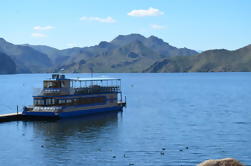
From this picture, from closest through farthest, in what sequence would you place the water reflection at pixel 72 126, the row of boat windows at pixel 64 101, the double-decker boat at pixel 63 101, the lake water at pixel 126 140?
the lake water at pixel 126 140 < the water reflection at pixel 72 126 < the double-decker boat at pixel 63 101 < the row of boat windows at pixel 64 101

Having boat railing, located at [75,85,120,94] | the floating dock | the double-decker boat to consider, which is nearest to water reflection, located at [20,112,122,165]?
the double-decker boat

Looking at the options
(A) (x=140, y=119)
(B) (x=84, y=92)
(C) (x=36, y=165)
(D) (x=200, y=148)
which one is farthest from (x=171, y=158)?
(B) (x=84, y=92)

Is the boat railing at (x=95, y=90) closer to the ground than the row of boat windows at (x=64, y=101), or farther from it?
farther from it

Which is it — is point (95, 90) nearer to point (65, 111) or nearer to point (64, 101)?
point (64, 101)

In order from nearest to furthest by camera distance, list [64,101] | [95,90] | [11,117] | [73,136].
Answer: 1. [73,136]
2. [11,117]
3. [64,101]
4. [95,90]

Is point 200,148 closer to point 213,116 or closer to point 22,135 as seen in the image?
point 22,135

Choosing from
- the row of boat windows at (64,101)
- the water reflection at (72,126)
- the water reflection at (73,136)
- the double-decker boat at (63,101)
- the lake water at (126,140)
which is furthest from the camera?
the row of boat windows at (64,101)

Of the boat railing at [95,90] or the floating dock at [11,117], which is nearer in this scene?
the floating dock at [11,117]

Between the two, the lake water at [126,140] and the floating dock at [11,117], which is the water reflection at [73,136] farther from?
the floating dock at [11,117]

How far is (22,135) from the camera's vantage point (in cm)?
7300

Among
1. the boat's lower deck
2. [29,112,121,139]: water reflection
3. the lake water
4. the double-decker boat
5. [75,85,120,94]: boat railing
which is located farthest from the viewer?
[75,85,120,94]: boat railing

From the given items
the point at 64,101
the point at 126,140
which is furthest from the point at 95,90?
the point at 126,140

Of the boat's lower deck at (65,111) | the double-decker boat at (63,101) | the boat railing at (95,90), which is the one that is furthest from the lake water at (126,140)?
the boat railing at (95,90)

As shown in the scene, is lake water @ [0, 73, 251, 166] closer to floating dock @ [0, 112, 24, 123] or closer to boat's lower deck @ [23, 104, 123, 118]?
boat's lower deck @ [23, 104, 123, 118]
